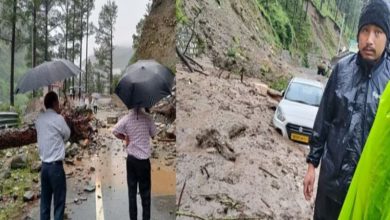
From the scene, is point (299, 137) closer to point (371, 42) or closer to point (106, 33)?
point (106, 33)

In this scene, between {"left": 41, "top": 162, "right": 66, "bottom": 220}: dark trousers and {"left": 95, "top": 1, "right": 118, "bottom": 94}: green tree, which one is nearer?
{"left": 41, "top": 162, "right": 66, "bottom": 220}: dark trousers

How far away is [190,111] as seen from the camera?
3043mm

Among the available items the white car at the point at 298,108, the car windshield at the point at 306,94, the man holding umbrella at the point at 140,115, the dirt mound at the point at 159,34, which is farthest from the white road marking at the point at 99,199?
the car windshield at the point at 306,94

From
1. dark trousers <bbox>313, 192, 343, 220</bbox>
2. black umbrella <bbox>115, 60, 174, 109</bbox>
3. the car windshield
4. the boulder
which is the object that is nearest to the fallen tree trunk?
the boulder

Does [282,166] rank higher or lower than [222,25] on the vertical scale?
lower

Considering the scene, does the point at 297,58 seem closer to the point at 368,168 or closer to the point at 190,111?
the point at 190,111

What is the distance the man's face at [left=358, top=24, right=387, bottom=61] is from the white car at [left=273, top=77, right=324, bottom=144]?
1593mm

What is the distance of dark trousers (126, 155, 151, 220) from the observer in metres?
2.62

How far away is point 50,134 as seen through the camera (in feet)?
8.66

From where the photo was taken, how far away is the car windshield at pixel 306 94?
3.54 metres

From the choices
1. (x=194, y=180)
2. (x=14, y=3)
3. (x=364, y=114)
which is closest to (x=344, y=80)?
(x=364, y=114)

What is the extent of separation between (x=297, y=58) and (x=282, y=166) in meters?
0.80

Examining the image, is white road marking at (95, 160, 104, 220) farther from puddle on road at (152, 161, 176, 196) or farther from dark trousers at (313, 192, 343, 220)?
dark trousers at (313, 192, 343, 220)

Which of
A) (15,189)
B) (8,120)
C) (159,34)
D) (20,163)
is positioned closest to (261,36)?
(159,34)
